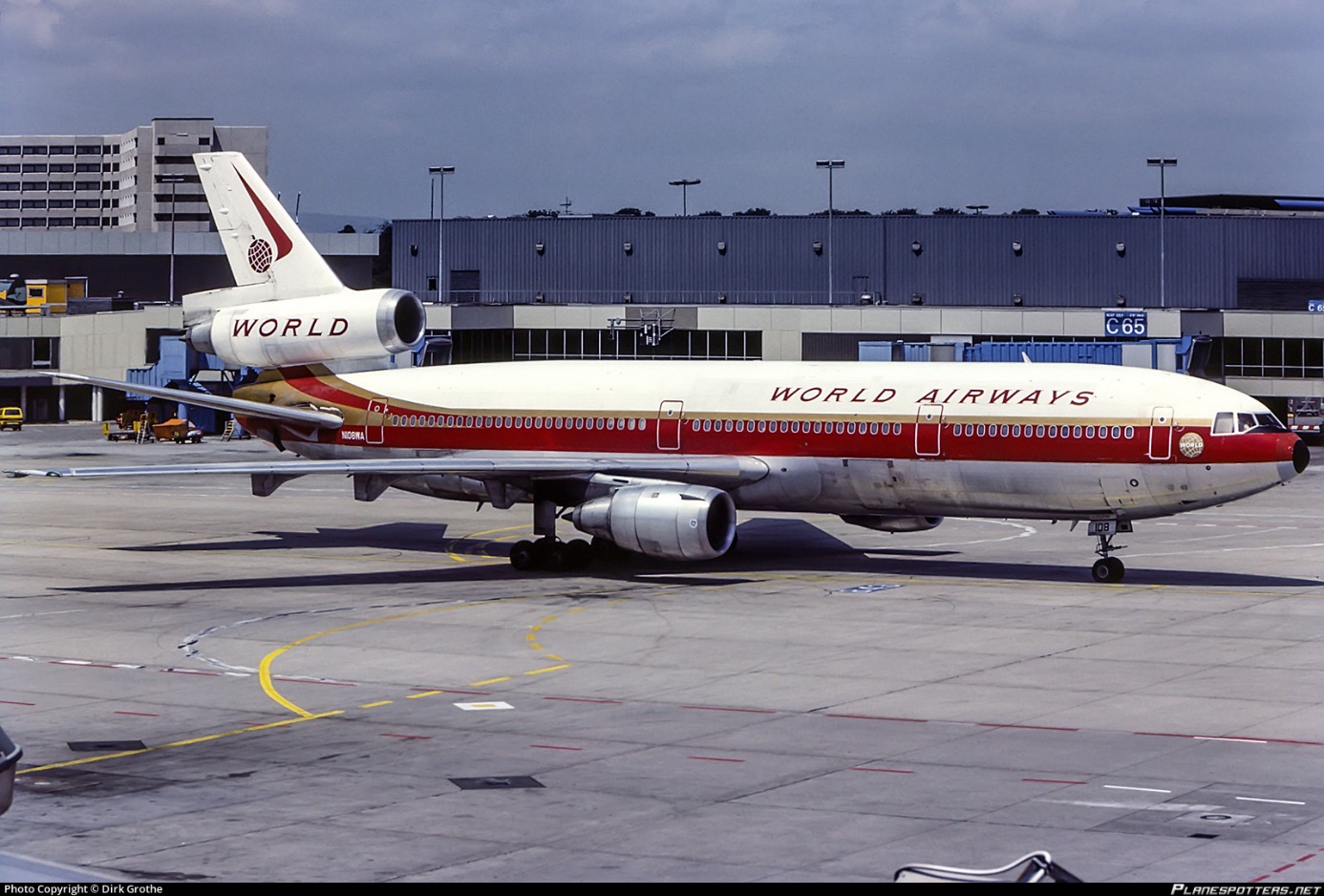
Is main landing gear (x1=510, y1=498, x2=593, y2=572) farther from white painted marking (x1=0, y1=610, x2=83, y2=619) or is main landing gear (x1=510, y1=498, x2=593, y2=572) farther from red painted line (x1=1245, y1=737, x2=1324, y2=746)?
red painted line (x1=1245, y1=737, x2=1324, y2=746)

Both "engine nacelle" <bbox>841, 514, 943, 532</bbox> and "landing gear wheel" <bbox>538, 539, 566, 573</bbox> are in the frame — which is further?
"engine nacelle" <bbox>841, 514, 943, 532</bbox>

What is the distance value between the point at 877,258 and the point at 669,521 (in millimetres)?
97383

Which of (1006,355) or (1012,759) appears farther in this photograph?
(1006,355)

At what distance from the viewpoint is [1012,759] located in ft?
73.0

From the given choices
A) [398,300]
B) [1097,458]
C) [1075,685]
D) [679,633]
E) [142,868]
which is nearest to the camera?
[142,868]

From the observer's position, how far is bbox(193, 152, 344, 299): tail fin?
166ft

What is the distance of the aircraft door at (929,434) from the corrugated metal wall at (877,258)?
93.8 meters

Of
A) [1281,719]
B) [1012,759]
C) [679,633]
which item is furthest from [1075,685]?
[679,633]

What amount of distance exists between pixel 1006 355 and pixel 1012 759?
7602 cm

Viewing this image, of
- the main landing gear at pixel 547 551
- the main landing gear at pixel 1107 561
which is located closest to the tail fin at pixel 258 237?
the main landing gear at pixel 547 551

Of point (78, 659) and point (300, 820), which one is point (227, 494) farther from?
point (300, 820)

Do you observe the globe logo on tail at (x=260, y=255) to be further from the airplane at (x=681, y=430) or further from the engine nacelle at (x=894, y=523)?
the engine nacelle at (x=894, y=523)

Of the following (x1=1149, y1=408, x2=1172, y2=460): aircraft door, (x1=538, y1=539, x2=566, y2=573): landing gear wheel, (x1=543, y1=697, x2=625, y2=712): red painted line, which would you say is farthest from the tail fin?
(x1=543, y1=697, x2=625, y2=712): red painted line

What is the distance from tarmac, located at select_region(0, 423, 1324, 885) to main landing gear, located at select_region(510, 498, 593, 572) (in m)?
1.07
